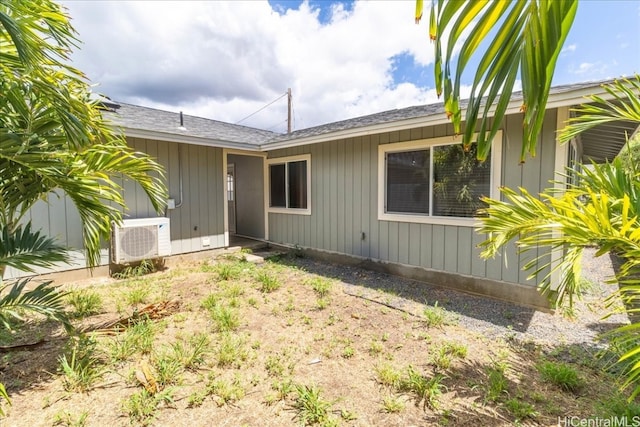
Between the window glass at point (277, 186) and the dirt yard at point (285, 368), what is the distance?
3.56m

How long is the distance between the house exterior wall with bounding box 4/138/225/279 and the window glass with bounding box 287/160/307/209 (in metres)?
1.57

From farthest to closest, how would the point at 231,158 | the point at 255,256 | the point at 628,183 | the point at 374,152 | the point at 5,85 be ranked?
1. the point at 231,158
2. the point at 255,256
3. the point at 374,152
4. the point at 5,85
5. the point at 628,183

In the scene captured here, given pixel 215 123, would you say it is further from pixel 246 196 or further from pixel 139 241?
pixel 139 241

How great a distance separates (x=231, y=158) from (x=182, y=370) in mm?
7218

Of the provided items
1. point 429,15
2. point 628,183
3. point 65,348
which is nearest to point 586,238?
point 628,183

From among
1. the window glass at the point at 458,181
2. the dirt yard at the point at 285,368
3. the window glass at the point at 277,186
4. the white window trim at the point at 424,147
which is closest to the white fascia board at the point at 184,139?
the window glass at the point at 277,186

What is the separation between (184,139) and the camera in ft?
17.8

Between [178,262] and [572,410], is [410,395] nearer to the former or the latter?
[572,410]

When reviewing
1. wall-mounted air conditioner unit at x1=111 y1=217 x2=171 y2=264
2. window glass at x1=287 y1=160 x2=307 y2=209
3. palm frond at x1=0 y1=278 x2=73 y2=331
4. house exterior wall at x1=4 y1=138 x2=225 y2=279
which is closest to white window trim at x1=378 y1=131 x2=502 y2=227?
window glass at x1=287 y1=160 x2=307 y2=209

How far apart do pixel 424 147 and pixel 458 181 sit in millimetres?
754

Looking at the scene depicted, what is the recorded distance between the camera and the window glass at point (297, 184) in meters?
6.48

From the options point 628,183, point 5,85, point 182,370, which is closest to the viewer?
point 628,183

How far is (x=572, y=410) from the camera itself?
1.97 metres

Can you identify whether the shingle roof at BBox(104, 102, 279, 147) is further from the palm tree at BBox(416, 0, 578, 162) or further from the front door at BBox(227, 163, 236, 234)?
the palm tree at BBox(416, 0, 578, 162)
